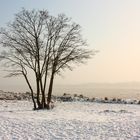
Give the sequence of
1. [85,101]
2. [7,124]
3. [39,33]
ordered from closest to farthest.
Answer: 1. [7,124]
2. [39,33]
3. [85,101]

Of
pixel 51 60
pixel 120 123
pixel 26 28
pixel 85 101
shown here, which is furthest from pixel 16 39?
pixel 120 123

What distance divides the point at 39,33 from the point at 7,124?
14.1 m

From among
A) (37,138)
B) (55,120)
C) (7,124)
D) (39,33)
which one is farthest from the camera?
(39,33)

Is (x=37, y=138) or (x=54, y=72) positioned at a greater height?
(x=54, y=72)

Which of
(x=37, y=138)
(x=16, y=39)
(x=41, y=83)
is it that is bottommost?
(x=37, y=138)

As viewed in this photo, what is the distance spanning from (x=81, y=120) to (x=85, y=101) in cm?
1887

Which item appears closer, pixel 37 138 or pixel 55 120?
pixel 37 138

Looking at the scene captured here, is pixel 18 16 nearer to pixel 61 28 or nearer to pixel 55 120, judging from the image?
pixel 61 28

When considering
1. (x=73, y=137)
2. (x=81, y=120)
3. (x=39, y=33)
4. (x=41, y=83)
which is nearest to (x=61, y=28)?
(x=39, y=33)

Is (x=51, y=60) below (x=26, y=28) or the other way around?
below

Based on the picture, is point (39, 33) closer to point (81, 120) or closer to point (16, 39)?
point (16, 39)

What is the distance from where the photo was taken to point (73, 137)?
19.7 meters

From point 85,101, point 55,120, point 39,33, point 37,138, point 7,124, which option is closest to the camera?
point 37,138

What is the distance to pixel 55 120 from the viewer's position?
2325 cm
